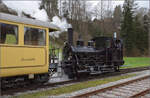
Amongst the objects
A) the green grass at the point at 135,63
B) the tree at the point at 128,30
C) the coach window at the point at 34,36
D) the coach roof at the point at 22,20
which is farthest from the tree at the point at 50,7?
the coach window at the point at 34,36

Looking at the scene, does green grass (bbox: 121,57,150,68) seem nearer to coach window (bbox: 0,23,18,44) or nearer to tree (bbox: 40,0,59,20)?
coach window (bbox: 0,23,18,44)

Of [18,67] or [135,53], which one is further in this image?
[135,53]

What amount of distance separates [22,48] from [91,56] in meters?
5.73

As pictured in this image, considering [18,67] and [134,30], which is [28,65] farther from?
[134,30]

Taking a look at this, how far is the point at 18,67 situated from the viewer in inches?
223

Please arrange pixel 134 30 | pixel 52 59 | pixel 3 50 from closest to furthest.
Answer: pixel 3 50, pixel 52 59, pixel 134 30

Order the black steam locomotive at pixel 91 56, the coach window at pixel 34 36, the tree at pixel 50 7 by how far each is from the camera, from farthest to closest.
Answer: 1. the tree at pixel 50 7
2. the black steam locomotive at pixel 91 56
3. the coach window at pixel 34 36

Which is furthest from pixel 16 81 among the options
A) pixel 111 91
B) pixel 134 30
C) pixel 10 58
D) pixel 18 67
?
pixel 134 30

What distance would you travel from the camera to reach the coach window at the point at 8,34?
17.7 feet

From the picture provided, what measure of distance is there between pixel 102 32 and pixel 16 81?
29342 mm

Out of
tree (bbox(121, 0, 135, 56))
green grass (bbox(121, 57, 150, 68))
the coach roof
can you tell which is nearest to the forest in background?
tree (bbox(121, 0, 135, 56))

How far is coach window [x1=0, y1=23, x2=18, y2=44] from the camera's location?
5402 millimetres

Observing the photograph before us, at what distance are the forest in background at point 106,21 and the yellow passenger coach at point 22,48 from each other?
20537mm

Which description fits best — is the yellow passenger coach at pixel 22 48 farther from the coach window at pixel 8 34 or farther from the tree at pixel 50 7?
the tree at pixel 50 7
